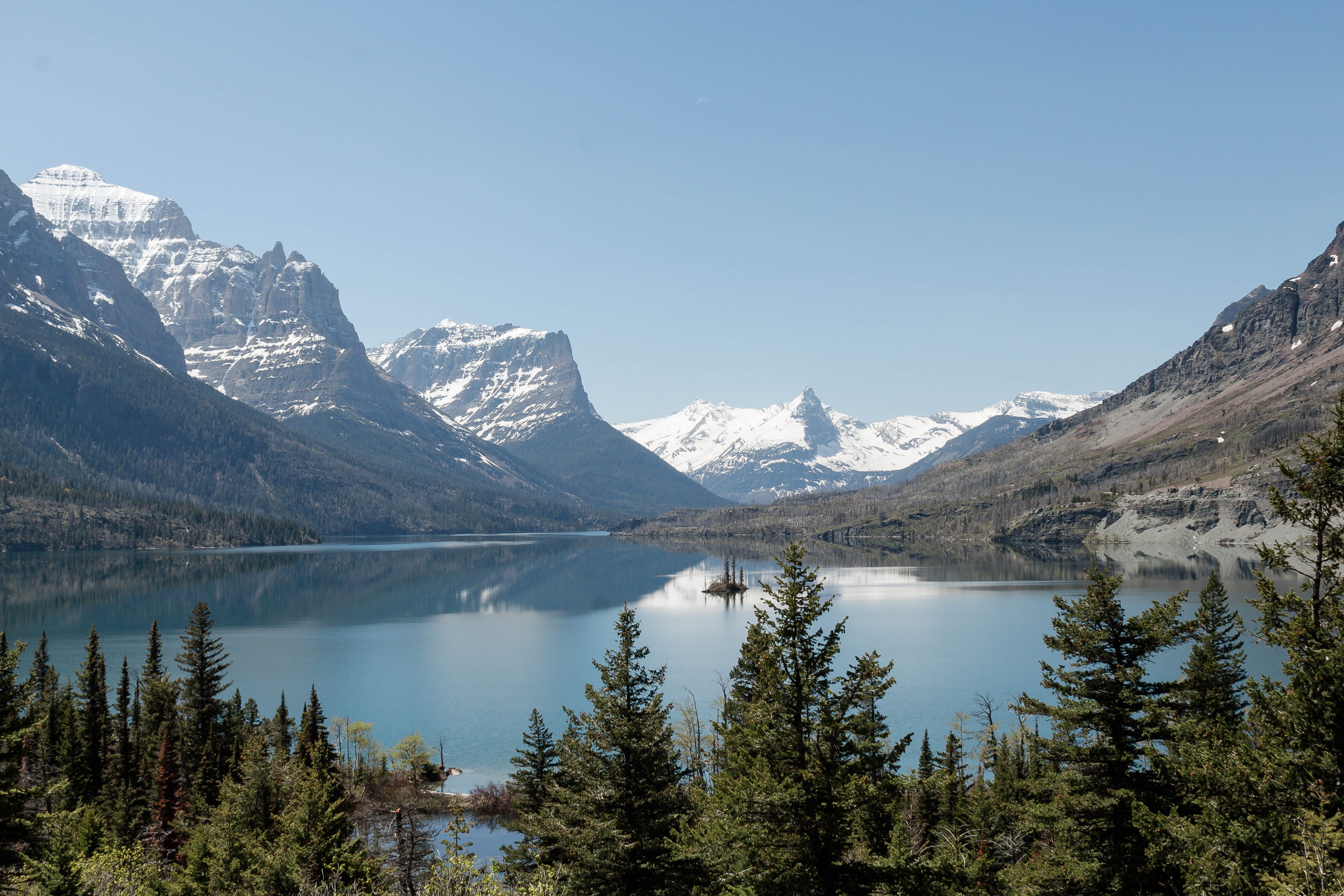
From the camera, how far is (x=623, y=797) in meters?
26.6

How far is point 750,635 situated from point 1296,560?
216 metres

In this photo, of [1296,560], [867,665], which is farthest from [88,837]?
[1296,560]

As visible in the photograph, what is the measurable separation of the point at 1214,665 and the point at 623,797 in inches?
1532

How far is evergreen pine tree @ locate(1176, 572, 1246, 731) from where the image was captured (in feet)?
138

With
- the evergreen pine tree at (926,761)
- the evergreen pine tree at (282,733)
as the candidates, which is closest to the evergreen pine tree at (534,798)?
the evergreen pine tree at (282,733)

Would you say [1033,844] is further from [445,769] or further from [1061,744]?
[445,769]

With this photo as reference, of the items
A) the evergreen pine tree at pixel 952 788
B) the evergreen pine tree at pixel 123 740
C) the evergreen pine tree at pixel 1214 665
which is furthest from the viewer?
the evergreen pine tree at pixel 123 740

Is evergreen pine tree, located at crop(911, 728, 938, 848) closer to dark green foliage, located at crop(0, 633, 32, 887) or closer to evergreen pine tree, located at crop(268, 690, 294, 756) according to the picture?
dark green foliage, located at crop(0, 633, 32, 887)

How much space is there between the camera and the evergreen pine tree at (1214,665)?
42094 mm

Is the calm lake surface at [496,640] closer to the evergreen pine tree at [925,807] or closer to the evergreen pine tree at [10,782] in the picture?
the evergreen pine tree at [925,807]

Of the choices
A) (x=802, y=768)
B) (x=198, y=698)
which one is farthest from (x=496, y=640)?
(x=802, y=768)

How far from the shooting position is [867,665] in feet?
79.4

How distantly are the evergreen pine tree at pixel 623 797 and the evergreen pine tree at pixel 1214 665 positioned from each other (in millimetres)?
25995

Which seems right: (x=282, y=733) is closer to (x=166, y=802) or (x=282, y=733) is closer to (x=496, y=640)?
(x=166, y=802)
